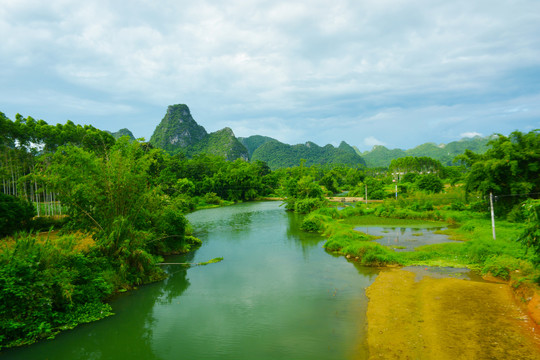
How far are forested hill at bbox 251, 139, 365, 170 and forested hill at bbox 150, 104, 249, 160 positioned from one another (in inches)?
1406

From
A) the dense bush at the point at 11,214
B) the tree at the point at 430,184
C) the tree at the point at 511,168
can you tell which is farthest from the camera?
the tree at the point at 430,184

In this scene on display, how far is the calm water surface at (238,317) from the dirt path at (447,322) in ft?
2.30

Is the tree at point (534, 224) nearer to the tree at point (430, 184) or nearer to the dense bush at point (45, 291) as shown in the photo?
the dense bush at point (45, 291)

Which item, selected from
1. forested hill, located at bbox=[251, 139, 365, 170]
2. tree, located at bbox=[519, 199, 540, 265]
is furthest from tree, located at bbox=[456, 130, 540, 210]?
forested hill, located at bbox=[251, 139, 365, 170]

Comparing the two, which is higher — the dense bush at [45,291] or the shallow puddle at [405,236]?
the dense bush at [45,291]

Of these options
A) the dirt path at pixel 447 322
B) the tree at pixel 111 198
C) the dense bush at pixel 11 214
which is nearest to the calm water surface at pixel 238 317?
the dirt path at pixel 447 322

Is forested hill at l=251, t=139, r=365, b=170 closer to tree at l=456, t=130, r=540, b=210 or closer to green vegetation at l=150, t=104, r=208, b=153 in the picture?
green vegetation at l=150, t=104, r=208, b=153

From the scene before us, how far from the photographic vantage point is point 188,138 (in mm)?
127938

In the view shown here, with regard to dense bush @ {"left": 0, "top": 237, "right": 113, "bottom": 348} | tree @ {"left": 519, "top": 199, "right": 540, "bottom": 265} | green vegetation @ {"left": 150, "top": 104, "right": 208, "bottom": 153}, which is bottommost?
dense bush @ {"left": 0, "top": 237, "right": 113, "bottom": 348}

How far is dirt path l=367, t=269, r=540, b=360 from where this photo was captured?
7.24 m

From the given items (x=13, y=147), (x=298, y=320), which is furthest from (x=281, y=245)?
(x=13, y=147)

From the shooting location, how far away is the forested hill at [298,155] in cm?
16300

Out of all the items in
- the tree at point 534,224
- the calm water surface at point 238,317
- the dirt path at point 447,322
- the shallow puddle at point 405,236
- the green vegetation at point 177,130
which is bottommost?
the shallow puddle at point 405,236

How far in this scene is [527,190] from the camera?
21.5 metres
